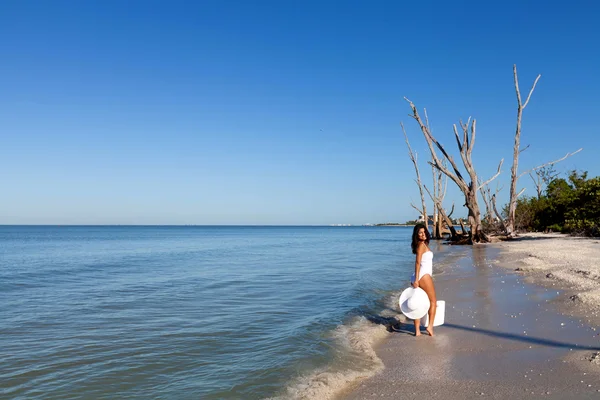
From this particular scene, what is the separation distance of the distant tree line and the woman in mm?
23274

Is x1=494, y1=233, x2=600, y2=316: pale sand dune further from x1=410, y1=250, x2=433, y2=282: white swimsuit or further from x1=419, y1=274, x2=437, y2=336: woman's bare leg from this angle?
x1=410, y1=250, x2=433, y2=282: white swimsuit

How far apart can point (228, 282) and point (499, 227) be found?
84.5 feet

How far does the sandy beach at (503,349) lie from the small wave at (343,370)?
0.15 metres

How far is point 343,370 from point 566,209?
33.4 metres

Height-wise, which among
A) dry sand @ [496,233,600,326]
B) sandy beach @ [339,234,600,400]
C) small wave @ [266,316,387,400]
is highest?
dry sand @ [496,233,600,326]

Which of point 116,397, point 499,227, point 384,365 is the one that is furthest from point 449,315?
point 499,227

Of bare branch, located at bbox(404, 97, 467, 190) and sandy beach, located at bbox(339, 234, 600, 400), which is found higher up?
bare branch, located at bbox(404, 97, 467, 190)

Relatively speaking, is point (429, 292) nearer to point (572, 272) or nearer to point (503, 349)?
point (503, 349)

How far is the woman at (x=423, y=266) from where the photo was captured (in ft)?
21.6

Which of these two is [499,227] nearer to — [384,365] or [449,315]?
[449,315]

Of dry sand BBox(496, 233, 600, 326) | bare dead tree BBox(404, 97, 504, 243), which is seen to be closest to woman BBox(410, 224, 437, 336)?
dry sand BBox(496, 233, 600, 326)

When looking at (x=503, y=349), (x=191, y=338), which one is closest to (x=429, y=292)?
(x=503, y=349)

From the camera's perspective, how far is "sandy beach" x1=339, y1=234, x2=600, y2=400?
444 centimetres

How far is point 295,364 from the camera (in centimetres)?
591
